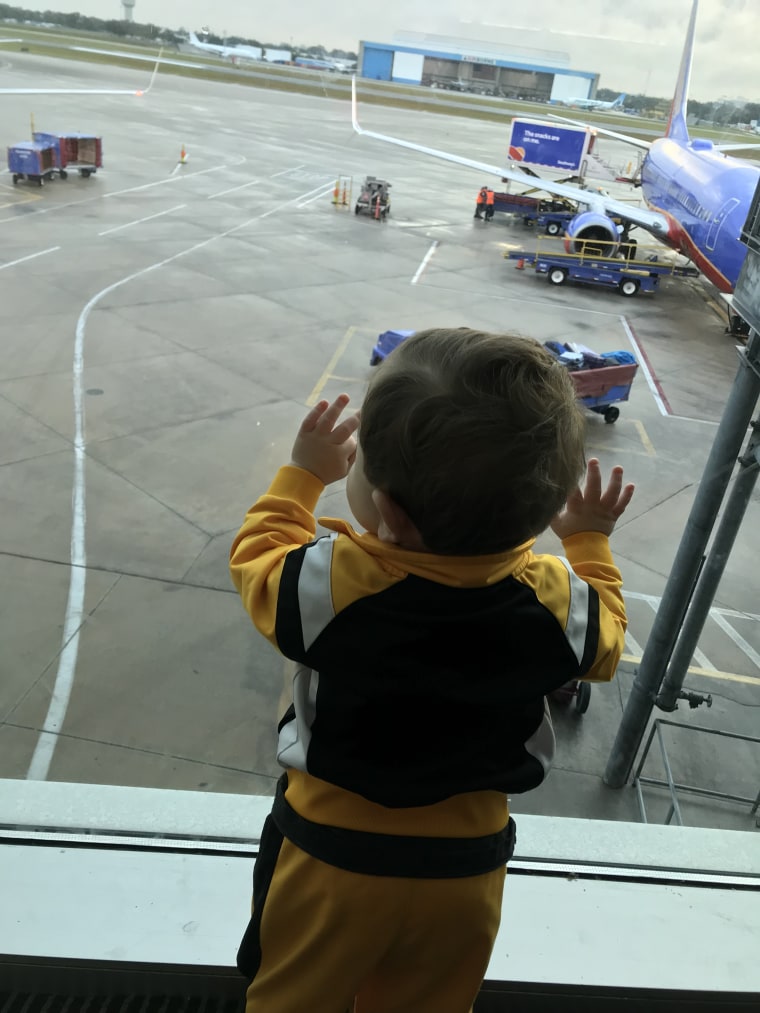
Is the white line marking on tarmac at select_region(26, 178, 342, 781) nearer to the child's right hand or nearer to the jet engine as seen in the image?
the child's right hand

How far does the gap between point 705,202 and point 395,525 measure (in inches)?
798

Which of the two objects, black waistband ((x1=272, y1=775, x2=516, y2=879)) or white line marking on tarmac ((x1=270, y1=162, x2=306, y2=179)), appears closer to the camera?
black waistband ((x1=272, y1=775, x2=516, y2=879))

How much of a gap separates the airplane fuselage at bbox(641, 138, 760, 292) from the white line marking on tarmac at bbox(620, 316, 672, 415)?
194 cm

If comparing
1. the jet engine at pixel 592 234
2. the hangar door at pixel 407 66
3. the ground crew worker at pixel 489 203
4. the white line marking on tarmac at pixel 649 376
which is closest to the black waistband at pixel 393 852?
the white line marking on tarmac at pixel 649 376

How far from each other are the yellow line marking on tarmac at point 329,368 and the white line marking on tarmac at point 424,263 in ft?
15.4

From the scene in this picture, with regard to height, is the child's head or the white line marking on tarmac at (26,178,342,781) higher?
the child's head

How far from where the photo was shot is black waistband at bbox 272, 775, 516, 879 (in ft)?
→ 4.52

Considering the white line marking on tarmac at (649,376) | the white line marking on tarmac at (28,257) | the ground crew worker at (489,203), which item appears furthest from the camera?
the ground crew worker at (489,203)

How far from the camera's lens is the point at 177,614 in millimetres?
6191

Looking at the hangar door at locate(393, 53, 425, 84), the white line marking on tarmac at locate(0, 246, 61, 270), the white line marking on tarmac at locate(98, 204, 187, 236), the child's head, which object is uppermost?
the hangar door at locate(393, 53, 425, 84)

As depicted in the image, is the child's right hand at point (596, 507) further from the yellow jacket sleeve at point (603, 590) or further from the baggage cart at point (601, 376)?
the baggage cart at point (601, 376)

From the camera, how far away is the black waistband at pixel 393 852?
138 cm

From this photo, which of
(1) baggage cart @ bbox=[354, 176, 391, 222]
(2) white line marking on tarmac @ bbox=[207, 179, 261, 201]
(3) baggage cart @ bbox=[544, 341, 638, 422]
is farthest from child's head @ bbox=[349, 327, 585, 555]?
(2) white line marking on tarmac @ bbox=[207, 179, 261, 201]

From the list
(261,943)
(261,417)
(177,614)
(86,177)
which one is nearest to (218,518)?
(177,614)
